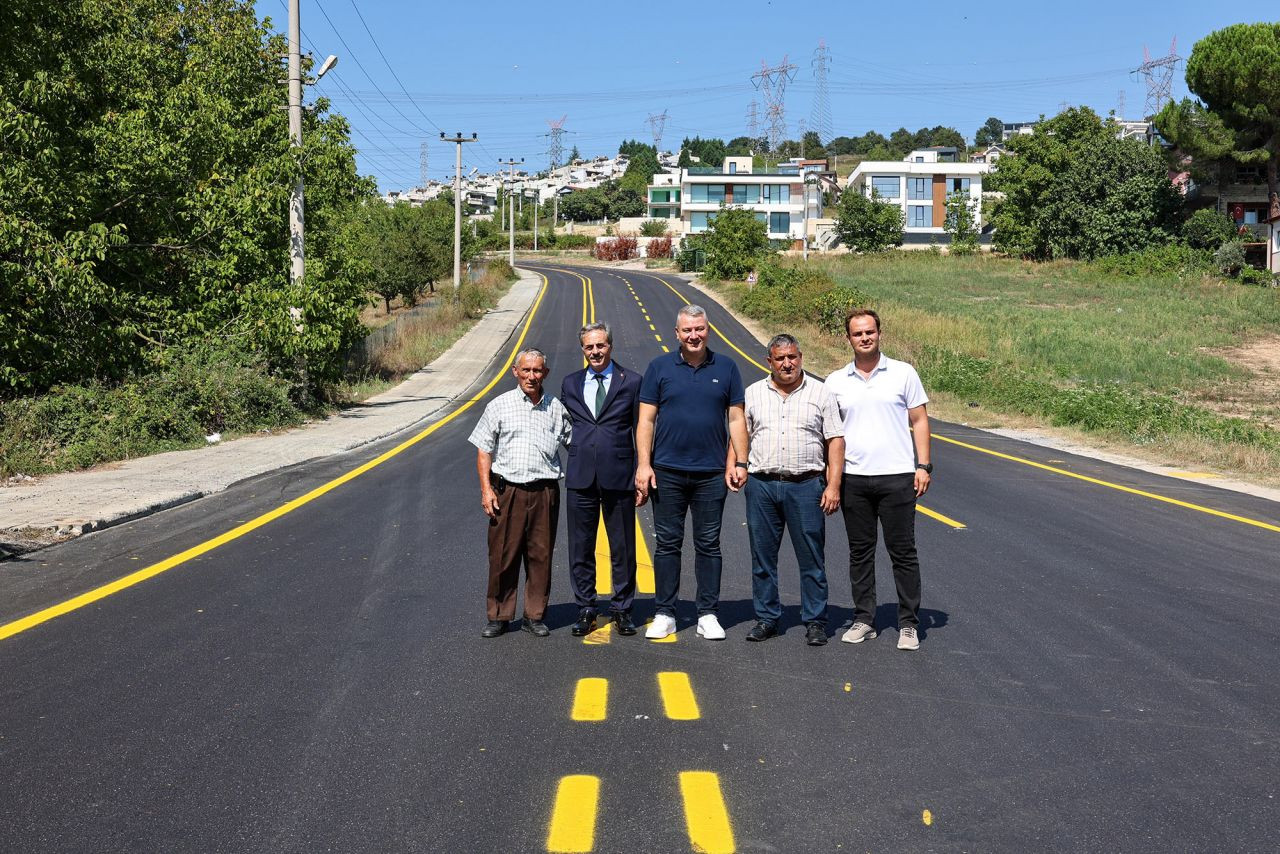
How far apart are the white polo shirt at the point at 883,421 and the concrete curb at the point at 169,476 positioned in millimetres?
7043

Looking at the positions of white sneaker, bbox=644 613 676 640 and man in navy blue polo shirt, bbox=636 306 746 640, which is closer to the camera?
man in navy blue polo shirt, bbox=636 306 746 640

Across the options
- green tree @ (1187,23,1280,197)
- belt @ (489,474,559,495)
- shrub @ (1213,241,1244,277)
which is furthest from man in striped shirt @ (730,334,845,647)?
shrub @ (1213,241,1244,277)

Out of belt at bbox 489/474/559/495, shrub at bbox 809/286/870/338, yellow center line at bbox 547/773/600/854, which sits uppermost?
shrub at bbox 809/286/870/338

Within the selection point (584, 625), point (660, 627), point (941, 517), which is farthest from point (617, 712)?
point (941, 517)

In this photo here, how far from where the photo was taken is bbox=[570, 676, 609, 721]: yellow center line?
18.1 feet

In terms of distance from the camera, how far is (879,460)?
273 inches

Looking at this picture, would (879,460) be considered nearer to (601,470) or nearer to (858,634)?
(858,634)

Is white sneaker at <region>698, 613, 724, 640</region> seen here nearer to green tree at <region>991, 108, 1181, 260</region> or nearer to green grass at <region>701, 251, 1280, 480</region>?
green grass at <region>701, 251, 1280, 480</region>

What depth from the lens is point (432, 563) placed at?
365 inches

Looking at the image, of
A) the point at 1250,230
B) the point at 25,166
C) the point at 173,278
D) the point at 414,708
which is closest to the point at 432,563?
the point at 414,708

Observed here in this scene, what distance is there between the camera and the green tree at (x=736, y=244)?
74688 millimetres

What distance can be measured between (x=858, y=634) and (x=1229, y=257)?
66.1 meters

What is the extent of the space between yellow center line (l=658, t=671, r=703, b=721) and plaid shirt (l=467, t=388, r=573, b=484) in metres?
1.52

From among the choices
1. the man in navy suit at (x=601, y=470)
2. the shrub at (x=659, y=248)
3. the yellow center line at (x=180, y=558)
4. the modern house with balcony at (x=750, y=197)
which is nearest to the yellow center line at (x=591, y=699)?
the man in navy suit at (x=601, y=470)
